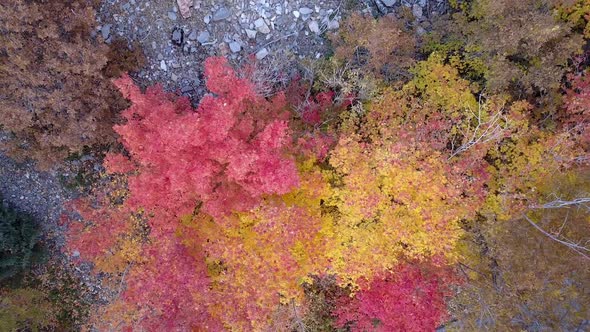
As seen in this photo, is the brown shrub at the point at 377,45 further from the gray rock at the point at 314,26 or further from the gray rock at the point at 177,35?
the gray rock at the point at 177,35

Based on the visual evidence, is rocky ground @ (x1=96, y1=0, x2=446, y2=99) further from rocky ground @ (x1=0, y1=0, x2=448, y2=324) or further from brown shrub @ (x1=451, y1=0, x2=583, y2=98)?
brown shrub @ (x1=451, y1=0, x2=583, y2=98)

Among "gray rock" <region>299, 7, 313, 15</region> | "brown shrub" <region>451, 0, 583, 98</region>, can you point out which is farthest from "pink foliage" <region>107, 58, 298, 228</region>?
"brown shrub" <region>451, 0, 583, 98</region>

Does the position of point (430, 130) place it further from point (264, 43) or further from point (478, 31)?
Result: point (264, 43)

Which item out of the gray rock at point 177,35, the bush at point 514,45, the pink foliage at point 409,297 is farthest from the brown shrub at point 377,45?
the pink foliage at point 409,297

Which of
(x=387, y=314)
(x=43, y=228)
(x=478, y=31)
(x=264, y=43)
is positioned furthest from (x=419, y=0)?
(x=43, y=228)

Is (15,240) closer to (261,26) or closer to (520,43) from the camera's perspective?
(261,26)

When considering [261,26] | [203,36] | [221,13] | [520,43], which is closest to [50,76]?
[203,36]
